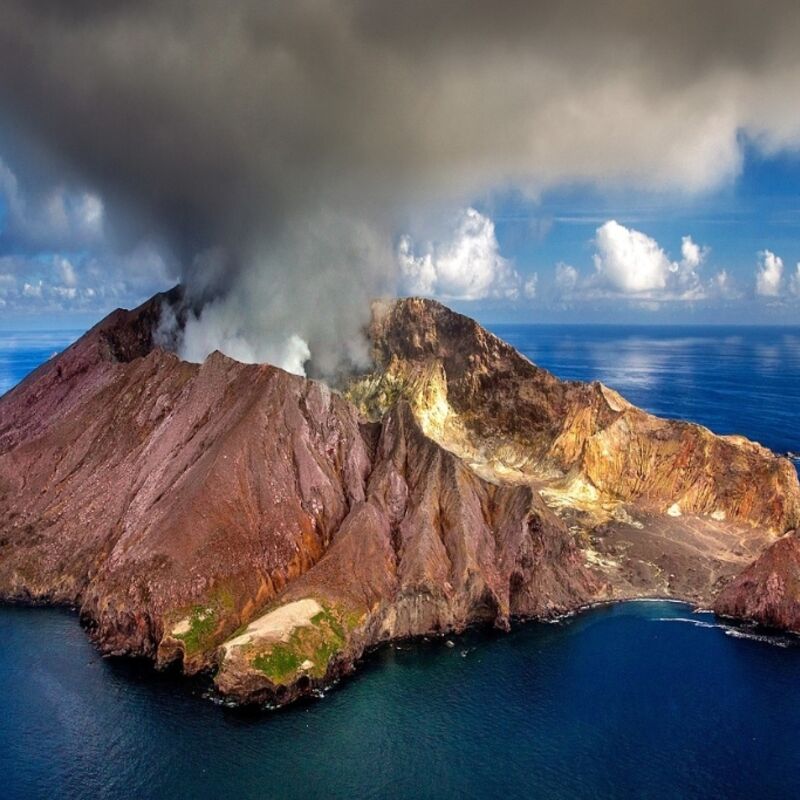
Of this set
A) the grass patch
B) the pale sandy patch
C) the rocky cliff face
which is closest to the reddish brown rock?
the rocky cliff face

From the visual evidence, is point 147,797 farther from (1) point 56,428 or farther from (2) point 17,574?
(1) point 56,428

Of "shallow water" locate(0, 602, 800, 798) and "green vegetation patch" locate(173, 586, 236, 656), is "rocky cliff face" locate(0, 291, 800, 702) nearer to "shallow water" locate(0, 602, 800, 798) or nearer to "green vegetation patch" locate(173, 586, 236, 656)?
"green vegetation patch" locate(173, 586, 236, 656)

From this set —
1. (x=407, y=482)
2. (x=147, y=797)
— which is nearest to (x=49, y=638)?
(x=147, y=797)

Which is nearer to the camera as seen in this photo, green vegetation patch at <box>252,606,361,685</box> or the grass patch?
green vegetation patch at <box>252,606,361,685</box>

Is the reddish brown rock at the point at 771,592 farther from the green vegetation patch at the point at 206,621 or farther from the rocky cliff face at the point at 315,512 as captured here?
the green vegetation patch at the point at 206,621

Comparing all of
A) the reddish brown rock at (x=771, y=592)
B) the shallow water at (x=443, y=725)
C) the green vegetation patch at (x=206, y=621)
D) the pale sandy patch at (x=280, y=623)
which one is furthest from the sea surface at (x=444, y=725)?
the pale sandy patch at (x=280, y=623)

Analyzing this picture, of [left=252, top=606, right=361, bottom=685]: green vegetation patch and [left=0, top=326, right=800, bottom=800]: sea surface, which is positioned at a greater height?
[left=252, top=606, right=361, bottom=685]: green vegetation patch

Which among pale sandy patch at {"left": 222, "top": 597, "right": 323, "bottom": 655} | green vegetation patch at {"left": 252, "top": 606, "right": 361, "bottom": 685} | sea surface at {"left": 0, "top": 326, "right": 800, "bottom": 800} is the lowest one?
sea surface at {"left": 0, "top": 326, "right": 800, "bottom": 800}

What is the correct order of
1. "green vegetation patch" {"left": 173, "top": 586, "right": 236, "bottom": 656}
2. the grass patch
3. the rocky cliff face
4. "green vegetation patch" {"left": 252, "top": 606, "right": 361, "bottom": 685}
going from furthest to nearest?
1. the rocky cliff face
2. "green vegetation patch" {"left": 173, "top": 586, "right": 236, "bottom": 656}
3. the grass patch
4. "green vegetation patch" {"left": 252, "top": 606, "right": 361, "bottom": 685}
